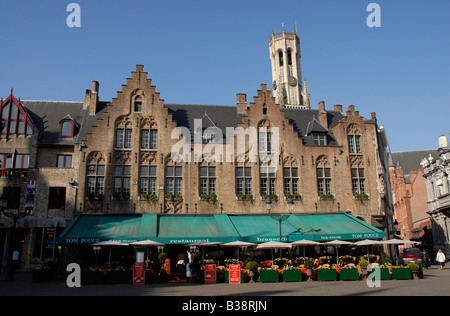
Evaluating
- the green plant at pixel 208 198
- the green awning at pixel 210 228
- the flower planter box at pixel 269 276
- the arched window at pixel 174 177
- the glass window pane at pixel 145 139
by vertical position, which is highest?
the glass window pane at pixel 145 139

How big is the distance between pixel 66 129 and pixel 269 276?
19.2 meters

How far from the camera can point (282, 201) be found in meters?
29.7

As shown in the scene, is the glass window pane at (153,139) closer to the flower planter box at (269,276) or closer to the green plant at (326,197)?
the green plant at (326,197)

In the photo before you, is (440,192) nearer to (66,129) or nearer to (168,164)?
(168,164)

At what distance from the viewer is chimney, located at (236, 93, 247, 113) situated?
33.9 meters

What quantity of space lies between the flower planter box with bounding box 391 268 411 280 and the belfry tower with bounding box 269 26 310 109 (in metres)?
85.2

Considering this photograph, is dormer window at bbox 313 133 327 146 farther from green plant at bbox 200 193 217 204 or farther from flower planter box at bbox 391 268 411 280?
flower planter box at bbox 391 268 411 280

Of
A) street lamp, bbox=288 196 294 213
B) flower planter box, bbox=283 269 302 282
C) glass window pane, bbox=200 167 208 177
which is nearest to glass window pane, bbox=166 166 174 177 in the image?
glass window pane, bbox=200 167 208 177

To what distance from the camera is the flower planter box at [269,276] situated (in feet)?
67.6

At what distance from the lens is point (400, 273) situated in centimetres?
2086

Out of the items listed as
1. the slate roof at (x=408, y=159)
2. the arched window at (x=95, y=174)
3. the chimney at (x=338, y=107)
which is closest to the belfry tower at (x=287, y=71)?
the slate roof at (x=408, y=159)

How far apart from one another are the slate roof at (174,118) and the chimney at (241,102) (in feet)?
1.71

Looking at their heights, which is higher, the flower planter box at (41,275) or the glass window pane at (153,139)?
the glass window pane at (153,139)

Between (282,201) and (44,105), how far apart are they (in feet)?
→ 69.2
